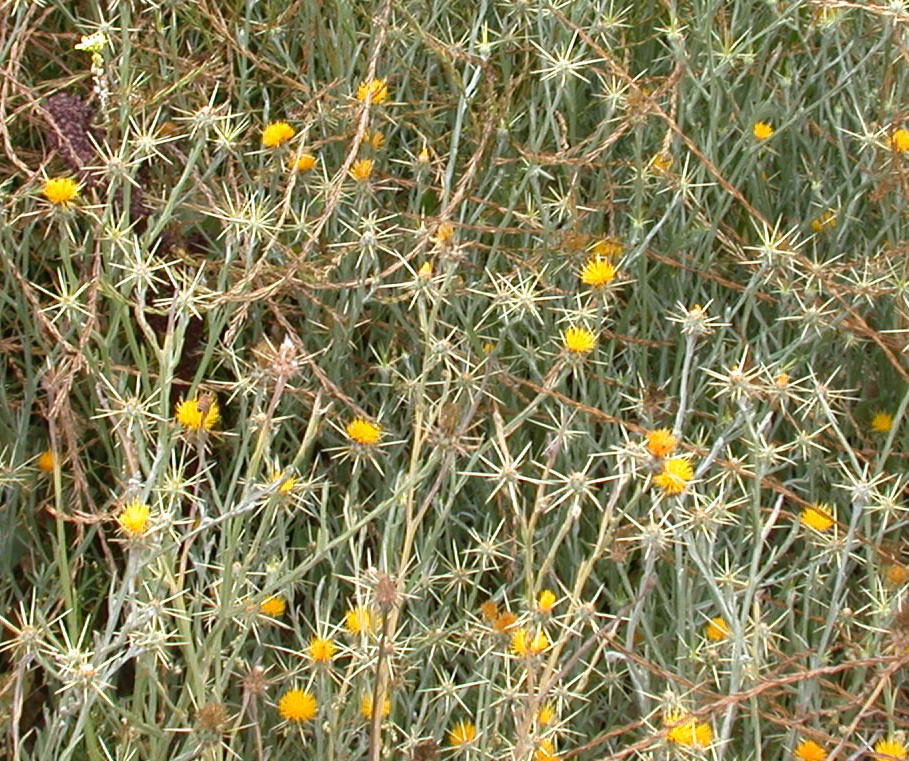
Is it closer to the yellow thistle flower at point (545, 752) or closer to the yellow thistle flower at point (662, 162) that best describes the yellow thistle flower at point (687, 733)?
the yellow thistle flower at point (545, 752)

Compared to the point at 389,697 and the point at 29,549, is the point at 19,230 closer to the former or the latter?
the point at 29,549

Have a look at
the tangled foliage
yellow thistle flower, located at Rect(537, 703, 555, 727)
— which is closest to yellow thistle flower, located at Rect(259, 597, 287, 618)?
the tangled foliage

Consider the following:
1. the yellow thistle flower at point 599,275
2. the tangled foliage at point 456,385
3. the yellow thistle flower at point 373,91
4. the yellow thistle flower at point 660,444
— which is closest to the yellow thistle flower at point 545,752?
the tangled foliage at point 456,385

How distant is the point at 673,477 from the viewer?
1714 mm

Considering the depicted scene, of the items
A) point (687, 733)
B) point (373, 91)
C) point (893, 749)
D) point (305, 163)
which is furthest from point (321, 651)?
point (373, 91)

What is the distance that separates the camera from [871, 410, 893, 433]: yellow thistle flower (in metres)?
2.34

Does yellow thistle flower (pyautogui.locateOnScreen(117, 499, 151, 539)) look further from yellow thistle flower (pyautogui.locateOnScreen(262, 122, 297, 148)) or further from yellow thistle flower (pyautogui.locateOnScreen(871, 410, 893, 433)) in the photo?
yellow thistle flower (pyautogui.locateOnScreen(871, 410, 893, 433))

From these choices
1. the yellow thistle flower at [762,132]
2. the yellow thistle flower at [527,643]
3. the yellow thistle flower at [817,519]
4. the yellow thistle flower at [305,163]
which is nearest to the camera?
the yellow thistle flower at [527,643]

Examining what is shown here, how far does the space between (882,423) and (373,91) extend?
97cm

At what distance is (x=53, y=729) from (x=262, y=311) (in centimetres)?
84

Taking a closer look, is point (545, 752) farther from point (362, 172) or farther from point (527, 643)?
point (362, 172)

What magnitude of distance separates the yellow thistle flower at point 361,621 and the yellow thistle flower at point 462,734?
19cm

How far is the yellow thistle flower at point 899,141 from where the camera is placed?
89.2 inches

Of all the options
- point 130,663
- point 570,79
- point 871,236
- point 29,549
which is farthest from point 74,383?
point 871,236
